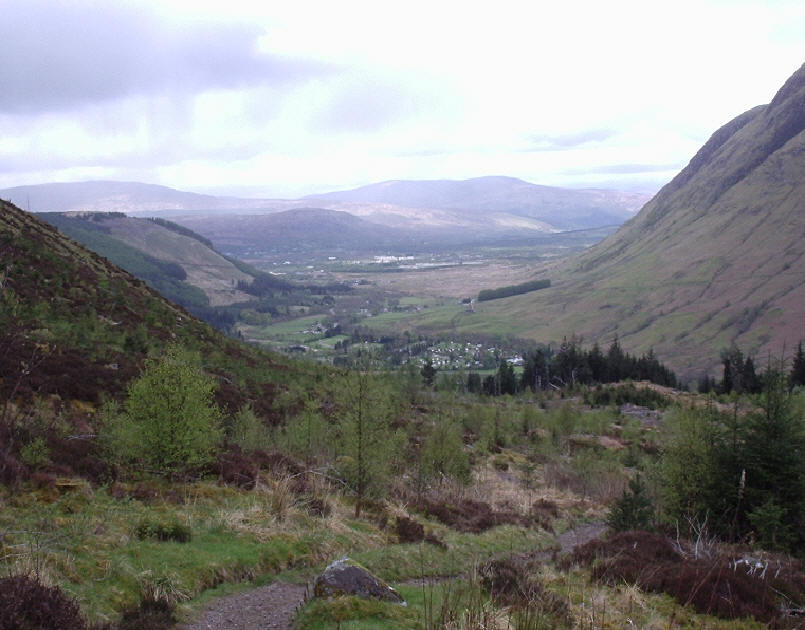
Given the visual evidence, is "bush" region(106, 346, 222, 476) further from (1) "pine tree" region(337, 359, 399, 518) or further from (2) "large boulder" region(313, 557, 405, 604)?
(2) "large boulder" region(313, 557, 405, 604)

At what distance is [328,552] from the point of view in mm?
14445

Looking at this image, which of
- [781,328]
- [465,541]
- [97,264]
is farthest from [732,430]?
[781,328]

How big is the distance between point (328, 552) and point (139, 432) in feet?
25.9

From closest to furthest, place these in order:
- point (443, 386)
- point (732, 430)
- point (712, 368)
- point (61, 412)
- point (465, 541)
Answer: point (465, 541)
point (732, 430)
point (61, 412)
point (443, 386)
point (712, 368)

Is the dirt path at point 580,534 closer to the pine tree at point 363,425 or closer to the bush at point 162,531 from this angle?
the pine tree at point 363,425

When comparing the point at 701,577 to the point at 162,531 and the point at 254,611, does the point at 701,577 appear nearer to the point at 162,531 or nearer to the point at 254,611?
the point at 254,611

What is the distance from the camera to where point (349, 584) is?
9891 mm

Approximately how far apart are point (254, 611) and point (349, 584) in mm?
1971

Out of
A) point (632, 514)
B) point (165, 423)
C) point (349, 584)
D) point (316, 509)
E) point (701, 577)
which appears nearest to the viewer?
point (349, 584)

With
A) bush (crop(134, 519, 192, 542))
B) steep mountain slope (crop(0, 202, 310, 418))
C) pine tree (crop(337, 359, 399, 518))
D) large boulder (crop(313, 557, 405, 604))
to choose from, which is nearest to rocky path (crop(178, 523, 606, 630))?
large boulder (crop(313, 557, 405, 604))

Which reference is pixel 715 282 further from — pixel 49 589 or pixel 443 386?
pixel 49 589


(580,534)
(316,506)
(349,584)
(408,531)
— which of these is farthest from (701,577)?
(580,534)

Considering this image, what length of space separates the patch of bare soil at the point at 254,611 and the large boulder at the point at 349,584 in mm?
759

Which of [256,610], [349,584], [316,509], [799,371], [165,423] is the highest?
[165,423]
